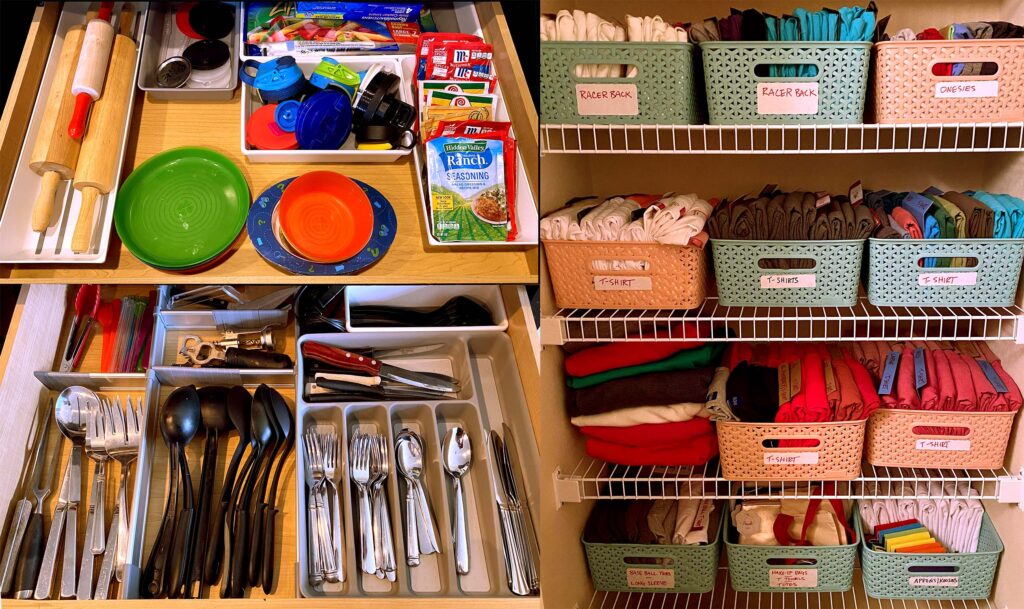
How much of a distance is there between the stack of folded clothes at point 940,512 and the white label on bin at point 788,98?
74cm

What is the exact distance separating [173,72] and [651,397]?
0.94 m

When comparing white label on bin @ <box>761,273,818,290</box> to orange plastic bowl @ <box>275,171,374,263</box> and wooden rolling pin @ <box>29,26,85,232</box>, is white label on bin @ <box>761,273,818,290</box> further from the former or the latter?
wooden rolling pin @ <box>29,26,85,232</box>

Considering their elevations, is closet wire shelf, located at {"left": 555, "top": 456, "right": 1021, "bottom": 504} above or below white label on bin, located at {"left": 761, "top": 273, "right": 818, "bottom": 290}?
below

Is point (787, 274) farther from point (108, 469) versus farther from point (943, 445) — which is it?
point (108, 469)

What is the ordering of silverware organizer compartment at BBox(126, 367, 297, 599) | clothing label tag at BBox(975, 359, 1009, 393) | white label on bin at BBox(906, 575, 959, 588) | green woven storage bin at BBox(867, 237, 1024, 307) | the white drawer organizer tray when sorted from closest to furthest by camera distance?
the white drawer organizer tray
silverware organizer compartment at BBox(126, 367, 297, 599)
green woven storage bin at BBox(867, 237, 1024, 307)
clothing label tag at BBox(975, 359, 1009, 393)
white label on bin at BBox(906, 575, 959, 588)

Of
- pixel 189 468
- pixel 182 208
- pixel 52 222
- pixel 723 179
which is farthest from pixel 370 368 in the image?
pixel 723 179

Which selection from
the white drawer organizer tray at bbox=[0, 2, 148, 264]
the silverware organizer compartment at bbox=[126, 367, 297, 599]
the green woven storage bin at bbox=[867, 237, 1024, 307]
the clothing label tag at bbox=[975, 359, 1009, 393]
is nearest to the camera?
the white drawer organizer tray at bbox=[0, 2, 148, 264]

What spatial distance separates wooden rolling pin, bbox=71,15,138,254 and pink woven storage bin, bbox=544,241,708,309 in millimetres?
639

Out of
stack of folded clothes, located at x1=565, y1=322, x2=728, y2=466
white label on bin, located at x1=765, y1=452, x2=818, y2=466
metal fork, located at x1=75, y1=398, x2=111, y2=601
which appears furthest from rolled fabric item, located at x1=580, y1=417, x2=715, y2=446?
metal fork, located at x1=75, y1=398, x2=111, y2=601

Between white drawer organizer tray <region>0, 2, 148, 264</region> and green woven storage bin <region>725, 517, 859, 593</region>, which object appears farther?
green woven storage bin <region>725, 517, 859, 593</region>

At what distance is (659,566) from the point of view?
1478mm

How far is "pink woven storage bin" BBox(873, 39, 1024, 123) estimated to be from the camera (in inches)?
45.8

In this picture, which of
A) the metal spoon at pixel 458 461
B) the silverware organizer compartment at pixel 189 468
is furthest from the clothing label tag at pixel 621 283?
the silverware organizer compartment at pixel 189 468

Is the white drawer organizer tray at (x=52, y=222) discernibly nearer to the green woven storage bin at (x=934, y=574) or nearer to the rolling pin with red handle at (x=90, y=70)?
the rolling pin with red handle at (x=90, y=70)
